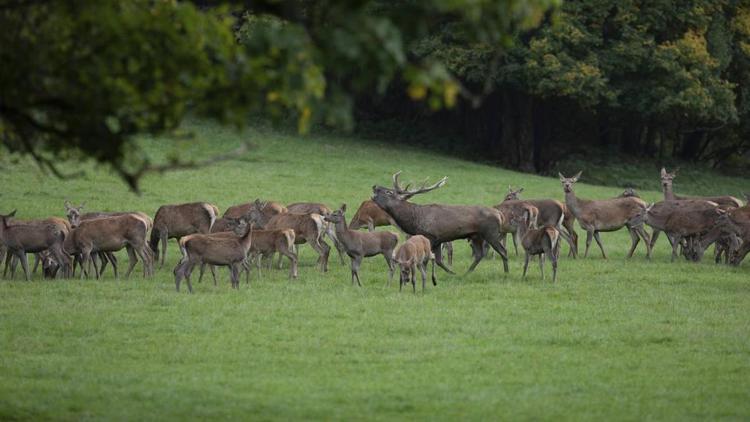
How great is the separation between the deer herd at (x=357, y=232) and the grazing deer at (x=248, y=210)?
0.09 feet

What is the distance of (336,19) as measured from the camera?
7949mm

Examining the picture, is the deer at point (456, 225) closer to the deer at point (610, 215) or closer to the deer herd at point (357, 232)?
the deer herd at point (357, 232)

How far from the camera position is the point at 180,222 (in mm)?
22109

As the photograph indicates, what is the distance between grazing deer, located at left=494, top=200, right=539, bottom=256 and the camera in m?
22.7

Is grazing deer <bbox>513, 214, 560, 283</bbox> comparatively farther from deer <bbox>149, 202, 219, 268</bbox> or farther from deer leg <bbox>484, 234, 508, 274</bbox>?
deer <bbox>149, 202, 219, 268</bbox>

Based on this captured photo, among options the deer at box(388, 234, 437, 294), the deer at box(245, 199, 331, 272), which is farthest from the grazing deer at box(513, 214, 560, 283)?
the deer at box(245, 199, 331, 272)

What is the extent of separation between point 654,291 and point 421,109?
26.6 metres

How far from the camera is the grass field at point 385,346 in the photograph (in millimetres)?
11344

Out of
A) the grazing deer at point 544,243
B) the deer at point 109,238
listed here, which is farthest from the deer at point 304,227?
the grazing deer at point 544,243

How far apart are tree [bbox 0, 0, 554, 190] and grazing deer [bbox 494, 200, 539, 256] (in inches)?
558

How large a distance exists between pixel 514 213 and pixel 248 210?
5097 mm

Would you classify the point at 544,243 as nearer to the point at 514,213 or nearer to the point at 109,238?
the point at 514,213

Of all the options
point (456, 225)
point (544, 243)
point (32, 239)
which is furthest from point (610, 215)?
point (32, 239)

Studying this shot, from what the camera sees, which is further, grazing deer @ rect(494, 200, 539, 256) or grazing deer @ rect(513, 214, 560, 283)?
grazing deer @ rect(494, 200, 539, 256)
